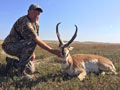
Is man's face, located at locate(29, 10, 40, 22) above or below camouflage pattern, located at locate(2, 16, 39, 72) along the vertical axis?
above

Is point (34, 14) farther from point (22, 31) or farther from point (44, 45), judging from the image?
point (44, 45)

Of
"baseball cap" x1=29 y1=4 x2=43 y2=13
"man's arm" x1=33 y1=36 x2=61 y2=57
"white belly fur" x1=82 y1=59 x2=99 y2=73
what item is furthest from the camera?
"white belly fur" x1=82 y1=59 x2=99 y2=73

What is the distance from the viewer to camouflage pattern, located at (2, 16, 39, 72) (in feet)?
15.5

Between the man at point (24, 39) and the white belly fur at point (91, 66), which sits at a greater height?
the man at point (24, 39)

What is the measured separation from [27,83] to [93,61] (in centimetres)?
249

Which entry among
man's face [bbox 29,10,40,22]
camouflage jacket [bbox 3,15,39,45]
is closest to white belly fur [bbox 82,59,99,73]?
camouflage jacket [bbox 3,15,39,45]

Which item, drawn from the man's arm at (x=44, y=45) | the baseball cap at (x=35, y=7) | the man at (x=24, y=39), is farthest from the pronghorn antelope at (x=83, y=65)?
the baseball cap at (x=35, y=7)

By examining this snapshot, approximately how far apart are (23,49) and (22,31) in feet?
1.83

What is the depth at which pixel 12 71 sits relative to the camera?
18.4 feet

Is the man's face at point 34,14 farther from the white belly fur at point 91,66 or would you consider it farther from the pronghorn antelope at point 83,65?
the white belly fur at point 91,66

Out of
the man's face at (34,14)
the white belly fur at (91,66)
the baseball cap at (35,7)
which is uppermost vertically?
the baseball cap at (35,7)

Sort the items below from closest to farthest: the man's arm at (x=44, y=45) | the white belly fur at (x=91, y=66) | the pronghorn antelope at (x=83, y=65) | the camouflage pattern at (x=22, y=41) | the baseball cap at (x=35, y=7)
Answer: the man's arm at (x=44, y=45), the camouflage pattern at (x=22, y=41), the baseball cap at (x=35, y=7), the pronghorn antelope at (x=83, y=65), the white belly fur at (x=91, y=66)

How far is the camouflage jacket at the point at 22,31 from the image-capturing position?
15.4 ft

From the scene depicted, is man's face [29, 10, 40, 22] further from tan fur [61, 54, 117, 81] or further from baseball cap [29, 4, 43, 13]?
tan fur [61, 54, 117, 81]
